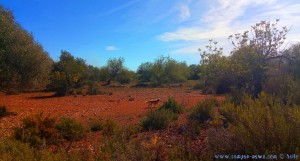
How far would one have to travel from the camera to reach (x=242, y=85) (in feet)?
50.4

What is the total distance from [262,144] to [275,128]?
1.01ft

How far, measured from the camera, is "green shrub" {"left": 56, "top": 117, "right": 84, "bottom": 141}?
32.0 feet

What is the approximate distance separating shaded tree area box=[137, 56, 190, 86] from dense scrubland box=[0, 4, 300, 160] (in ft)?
89.4

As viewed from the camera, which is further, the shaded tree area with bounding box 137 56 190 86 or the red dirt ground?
the shaded tree area with bounding box 137 56 190 86

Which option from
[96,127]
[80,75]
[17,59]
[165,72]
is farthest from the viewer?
[165,72]

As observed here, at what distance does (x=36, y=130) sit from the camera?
29.3 feet

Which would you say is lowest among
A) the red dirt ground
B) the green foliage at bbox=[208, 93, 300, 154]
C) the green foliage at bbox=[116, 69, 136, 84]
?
the red dirt ground

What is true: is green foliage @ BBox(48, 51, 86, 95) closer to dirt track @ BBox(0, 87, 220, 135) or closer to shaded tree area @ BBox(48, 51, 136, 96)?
shaded tree area @ BBox(48, 51, 136, 96)

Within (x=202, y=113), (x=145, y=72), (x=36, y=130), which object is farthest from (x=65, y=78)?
(x=145, y=72)

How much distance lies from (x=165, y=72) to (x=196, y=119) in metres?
44.2

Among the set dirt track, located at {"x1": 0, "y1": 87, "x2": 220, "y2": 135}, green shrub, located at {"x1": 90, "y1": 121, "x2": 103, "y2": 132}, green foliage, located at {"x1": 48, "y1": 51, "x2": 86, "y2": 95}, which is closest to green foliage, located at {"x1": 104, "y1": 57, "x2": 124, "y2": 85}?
green foliage, located at {"x1": 48, "y1": 51, "x2": 86, "y2": 95}

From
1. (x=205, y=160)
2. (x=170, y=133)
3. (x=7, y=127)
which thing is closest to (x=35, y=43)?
(x=7, y=127)

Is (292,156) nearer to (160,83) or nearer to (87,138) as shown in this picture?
(87,138)

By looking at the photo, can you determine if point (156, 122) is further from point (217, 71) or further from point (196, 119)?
point (217, 71)
